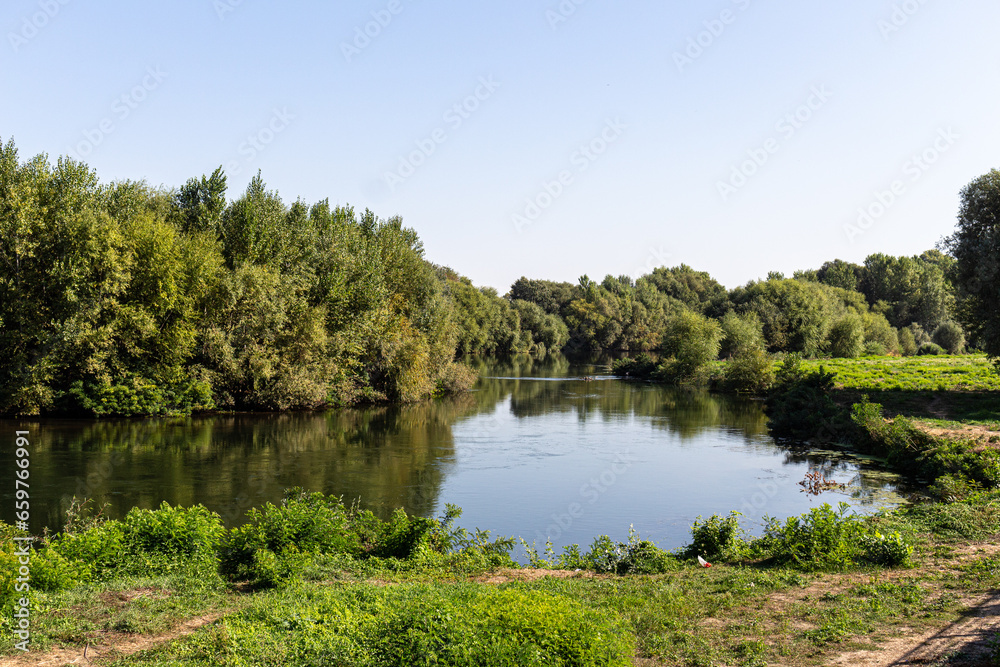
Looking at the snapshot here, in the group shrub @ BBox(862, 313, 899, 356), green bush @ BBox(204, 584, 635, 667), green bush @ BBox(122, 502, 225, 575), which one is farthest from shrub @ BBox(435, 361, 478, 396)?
shrub @ BBox(862, 313, 899, 356)

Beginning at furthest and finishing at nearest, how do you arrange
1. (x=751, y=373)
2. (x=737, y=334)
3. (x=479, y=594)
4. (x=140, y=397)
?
1. (x=737, y=334)
2. (x=751, y=373)
3. (x=140, y=397)
4. (x=479, y=594)

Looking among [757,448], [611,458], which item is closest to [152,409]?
[611,458]

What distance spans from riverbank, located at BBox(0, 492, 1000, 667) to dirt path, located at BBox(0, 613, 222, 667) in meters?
0.03

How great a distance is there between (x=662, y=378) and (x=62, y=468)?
55348mm

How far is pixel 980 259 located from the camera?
3578 cm

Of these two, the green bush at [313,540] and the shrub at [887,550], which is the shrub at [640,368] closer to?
the shrub at [887,550]

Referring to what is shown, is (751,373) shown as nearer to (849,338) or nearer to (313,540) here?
(849,338)

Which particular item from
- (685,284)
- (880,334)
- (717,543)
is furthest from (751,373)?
(685,284)

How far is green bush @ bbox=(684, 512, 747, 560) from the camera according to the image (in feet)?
45.4

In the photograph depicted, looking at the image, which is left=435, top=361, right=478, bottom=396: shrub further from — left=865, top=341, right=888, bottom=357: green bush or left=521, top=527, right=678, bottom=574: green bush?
left=865, top=341, right=888, bottom=357: green bush

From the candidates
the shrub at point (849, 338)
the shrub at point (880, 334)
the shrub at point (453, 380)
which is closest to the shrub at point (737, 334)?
the shrub at point (849, 338)

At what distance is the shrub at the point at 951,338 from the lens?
287 feet

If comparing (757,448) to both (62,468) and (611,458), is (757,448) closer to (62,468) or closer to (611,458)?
(611,458)

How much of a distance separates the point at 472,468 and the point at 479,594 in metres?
18.1
